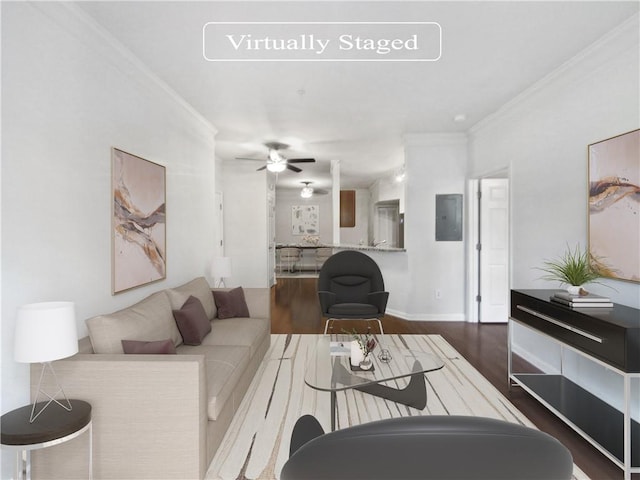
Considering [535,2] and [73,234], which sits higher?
[535,2]

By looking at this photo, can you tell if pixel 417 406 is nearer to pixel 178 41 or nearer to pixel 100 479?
pixel 100 479

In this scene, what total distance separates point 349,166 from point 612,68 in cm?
516


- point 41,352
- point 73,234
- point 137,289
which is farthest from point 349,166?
point 41,352

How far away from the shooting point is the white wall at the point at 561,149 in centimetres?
249

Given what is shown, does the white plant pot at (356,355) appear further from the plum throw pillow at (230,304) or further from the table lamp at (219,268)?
the table lamp at (219,268)

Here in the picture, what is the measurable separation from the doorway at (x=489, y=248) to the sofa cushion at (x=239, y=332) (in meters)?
3.21

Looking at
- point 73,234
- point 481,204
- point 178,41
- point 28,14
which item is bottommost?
point 73,234

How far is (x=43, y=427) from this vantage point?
152cm

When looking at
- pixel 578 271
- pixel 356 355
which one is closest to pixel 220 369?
pixel 356 355

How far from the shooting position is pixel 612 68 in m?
2.57

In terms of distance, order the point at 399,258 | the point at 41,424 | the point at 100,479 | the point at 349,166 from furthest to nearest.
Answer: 1. the point at 349,166
2. the point at 399,258
3. the point at 100,479
4. the point at 41,424

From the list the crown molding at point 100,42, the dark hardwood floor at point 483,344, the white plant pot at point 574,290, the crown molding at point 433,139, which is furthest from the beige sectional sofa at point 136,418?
the crown molding at point 433,139

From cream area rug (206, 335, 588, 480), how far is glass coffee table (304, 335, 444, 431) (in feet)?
0.22

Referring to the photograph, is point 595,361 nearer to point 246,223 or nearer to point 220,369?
point 220,369
